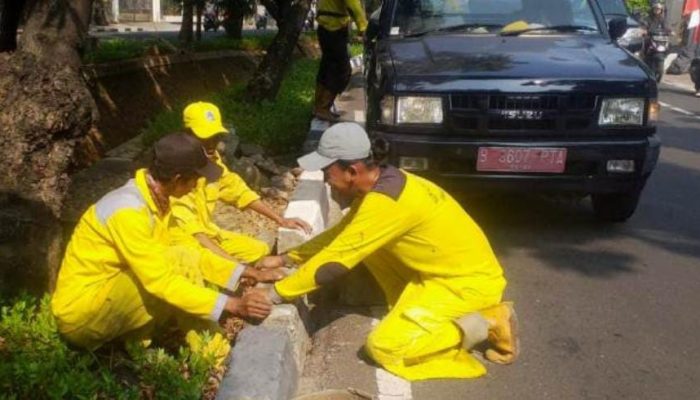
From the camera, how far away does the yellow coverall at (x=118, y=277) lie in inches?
131

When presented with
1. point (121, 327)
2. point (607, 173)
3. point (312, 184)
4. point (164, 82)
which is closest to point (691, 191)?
point (607, 173)

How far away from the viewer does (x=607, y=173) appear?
564cm

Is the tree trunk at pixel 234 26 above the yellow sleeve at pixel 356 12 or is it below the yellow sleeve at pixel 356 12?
below

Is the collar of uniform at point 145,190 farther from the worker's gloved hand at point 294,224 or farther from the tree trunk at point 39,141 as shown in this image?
the worker's gloved hand at point 294,224

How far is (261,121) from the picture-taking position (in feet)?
26.7

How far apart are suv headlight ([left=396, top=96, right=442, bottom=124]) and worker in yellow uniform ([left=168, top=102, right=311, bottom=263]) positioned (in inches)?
44.6

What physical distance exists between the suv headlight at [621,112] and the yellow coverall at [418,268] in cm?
201

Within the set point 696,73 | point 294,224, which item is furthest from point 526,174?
point 696,73

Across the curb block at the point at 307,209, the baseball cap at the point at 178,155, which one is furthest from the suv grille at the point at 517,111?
the baseball cap at the point at 178,155

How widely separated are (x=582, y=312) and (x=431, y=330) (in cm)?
123

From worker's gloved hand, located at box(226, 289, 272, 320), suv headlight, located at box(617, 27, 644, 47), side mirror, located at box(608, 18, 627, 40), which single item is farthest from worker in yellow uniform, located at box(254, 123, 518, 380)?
suv headlight, located at box(617, 27, 644, 47)

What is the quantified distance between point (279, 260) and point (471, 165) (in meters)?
1.79

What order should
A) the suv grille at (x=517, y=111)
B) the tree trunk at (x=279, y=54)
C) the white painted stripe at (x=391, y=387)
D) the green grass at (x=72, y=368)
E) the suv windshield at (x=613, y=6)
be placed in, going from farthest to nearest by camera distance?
the suv windshield at (x=613, y=6) < the tree trunk at (x=279, y=54) < the suv grille at (x=517, y=111) < the white painted stripe at (x=391, y=387) < the green grass at (x=72, y=368)

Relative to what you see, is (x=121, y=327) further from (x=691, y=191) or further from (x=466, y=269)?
(x=691, y=191)
